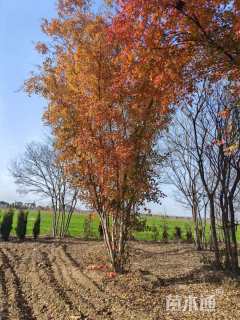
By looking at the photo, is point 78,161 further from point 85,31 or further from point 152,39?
point 152,39

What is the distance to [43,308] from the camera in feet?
22.6

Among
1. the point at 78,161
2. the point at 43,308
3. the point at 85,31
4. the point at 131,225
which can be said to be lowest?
the point at 43,308

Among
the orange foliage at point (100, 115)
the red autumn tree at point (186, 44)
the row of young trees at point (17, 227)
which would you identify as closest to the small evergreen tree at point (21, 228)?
the row of young trees at point (17, 227)

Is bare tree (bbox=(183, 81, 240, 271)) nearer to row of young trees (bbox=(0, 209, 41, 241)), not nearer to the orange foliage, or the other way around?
the orange foliage

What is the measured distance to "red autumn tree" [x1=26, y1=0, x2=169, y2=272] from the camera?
9445 millimetres

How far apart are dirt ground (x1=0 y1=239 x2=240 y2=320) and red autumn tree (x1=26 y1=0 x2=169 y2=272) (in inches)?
47.9

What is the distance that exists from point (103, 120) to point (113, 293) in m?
3.77

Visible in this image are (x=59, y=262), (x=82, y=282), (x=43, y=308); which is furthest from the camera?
(x=59, y=262)

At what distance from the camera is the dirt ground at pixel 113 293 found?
21.6ft

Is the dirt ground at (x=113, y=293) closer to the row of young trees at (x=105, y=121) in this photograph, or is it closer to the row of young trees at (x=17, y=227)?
the row of young trees at (x=105, y=121)

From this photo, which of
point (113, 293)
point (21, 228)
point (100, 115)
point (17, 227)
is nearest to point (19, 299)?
point (113, 293)

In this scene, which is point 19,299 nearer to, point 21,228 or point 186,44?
point 186,44

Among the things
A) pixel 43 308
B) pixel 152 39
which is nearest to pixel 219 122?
pixel 152 39

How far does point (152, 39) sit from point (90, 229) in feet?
70.0
